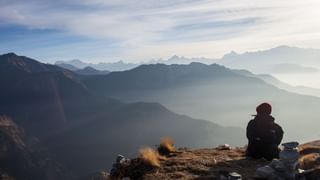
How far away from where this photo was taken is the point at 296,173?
1485 centimetres

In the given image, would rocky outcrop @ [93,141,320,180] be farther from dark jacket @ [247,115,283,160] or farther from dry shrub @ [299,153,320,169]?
dark jacket @ [247,115,283,160]

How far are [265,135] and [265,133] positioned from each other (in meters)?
0.10

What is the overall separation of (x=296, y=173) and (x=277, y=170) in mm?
647

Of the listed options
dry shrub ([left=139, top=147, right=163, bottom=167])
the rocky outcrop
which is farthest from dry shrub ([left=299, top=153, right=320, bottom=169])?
dry shrub ([left=139, top=147, right=163, bottom=167])

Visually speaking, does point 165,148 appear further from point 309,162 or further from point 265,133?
point 309,162

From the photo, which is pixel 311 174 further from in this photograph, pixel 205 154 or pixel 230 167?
pixel 205 154

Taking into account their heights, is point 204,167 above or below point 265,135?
below

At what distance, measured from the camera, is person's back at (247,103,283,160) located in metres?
20.1

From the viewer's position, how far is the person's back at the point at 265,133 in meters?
20.1

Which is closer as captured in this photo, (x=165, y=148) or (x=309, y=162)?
(x=309, y=162)

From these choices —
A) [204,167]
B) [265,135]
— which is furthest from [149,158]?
[265,135]

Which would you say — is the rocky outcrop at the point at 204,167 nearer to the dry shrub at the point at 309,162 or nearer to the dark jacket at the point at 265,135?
the dry shrub at the point at 309,162

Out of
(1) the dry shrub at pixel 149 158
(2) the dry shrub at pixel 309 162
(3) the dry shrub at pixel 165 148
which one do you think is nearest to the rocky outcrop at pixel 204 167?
(2) the dry shrub at pixel 309 162

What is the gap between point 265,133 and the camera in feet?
66.2
